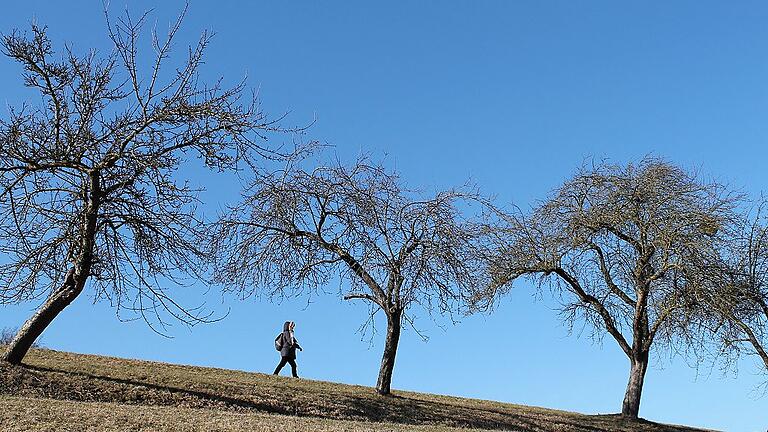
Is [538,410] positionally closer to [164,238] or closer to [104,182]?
[164,238]

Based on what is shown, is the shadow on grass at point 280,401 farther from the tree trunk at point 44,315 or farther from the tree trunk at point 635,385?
the tree trunk at point 635,385

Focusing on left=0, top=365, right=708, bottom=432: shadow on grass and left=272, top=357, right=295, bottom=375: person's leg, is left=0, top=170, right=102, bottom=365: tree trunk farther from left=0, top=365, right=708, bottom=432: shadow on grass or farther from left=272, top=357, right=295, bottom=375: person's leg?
left=272, top=357, right=295, bottom=375: person's leg

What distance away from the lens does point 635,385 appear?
27281mm

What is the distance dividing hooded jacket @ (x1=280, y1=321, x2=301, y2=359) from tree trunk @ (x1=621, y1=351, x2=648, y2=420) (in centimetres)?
1099

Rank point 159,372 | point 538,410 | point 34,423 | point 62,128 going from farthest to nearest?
point 538,410, point 159,372, point 62,128, point 34,423

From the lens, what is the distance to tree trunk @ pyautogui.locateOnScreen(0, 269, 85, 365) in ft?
62.4

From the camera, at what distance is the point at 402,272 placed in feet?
74.0

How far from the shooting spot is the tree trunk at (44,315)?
62.4 ft

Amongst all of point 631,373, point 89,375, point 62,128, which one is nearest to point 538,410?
point 631,373

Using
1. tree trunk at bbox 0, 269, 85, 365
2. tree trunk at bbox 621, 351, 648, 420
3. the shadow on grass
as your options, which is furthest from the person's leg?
tree trunk at bbox 621, 351, 648, 420

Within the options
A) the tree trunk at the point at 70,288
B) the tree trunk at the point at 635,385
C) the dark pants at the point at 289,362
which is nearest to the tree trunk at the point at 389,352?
the dark pants at the point at 289,362

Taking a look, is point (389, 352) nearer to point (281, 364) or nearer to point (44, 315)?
point (281, 364)

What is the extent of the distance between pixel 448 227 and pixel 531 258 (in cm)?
578

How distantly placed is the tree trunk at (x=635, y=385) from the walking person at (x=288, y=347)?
35.8 ft
